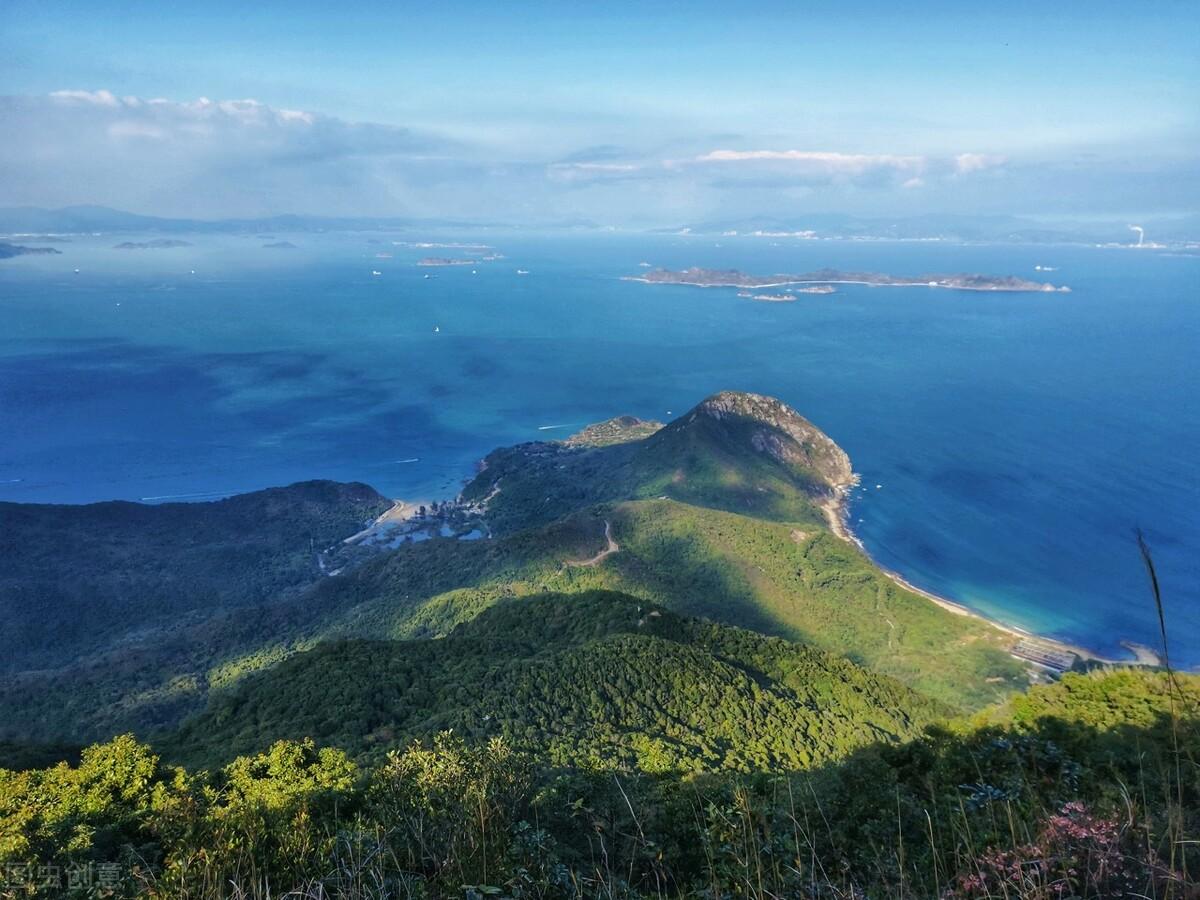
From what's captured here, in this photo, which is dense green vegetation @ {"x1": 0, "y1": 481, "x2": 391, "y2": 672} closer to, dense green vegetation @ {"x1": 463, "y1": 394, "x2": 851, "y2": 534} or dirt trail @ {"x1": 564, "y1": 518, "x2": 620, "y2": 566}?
dense green vegetation @ {"x1": 463, "y1": 394, "x2": 851, "y2": 534}

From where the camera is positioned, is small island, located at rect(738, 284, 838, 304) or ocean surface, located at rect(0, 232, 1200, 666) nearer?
ocean surface, located at rect(0, 232, 1200, 666)

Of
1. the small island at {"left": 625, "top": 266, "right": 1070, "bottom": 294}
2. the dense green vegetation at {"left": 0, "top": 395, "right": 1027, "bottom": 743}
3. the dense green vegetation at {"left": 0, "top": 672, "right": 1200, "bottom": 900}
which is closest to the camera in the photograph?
the dense green vegetation at {"left": 0, "top": 672, "right": 1200, "bottom": 900}

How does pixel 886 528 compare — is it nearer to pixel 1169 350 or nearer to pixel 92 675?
pixel 92 675

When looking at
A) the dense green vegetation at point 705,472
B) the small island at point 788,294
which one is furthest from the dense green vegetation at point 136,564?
the small island at point 788,294

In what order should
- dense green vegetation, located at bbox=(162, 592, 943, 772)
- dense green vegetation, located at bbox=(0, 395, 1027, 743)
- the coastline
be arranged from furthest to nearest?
the coastline, dense green vegetation, located at bbox=(0, 395, 1027, 743), dense green vegetation, located at bbox=(162, 592, 943, 772)

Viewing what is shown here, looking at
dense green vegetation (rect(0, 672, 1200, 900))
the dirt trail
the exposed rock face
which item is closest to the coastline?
the exposed rock face

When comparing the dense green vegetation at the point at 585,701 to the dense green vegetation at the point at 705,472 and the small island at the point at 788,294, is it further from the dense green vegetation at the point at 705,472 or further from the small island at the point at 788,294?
the small island at the point at 788,294

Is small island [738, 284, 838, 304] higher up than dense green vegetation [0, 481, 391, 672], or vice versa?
small island [738, 284, 838, 304]
